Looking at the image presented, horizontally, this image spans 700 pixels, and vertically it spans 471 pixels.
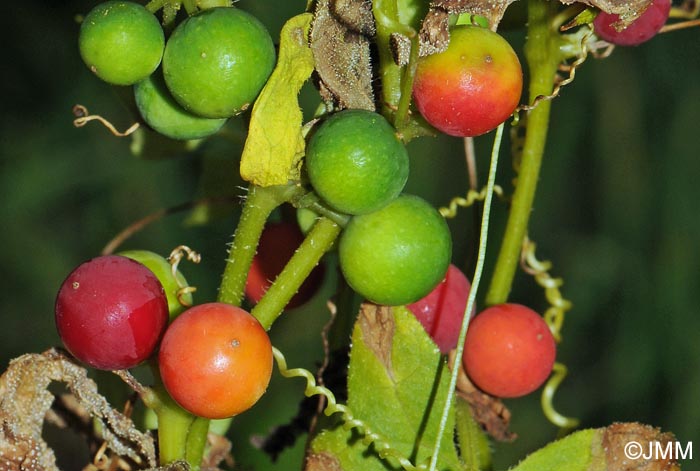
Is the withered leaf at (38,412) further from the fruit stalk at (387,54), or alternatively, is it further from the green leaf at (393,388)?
the fruit stalk at (387,54)

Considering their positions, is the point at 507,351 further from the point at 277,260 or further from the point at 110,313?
the point at 110,313

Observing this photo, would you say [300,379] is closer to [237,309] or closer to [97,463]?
[97,463]


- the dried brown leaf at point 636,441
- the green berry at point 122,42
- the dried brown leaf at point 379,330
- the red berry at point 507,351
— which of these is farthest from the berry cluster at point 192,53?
the dried brown leaf at point 636,441

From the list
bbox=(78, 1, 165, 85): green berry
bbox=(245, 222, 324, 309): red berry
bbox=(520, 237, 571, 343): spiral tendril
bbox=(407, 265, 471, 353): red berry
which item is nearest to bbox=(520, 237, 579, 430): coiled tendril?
bbox=(520, 237, 571, 343): spiral tendril

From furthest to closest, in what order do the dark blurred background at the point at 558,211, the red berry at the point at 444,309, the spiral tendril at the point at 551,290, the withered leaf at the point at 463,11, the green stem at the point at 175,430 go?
the dark blurred background at the point at 558,211 → the spiral tendril at the point at 551,290 → the red berry at the point at 444,309 → the green stem at the point at 175,430 → the withered leaf at the point at 463,11

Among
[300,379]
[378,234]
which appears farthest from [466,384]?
[300,379]

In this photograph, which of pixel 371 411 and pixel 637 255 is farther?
pixel 637 255
